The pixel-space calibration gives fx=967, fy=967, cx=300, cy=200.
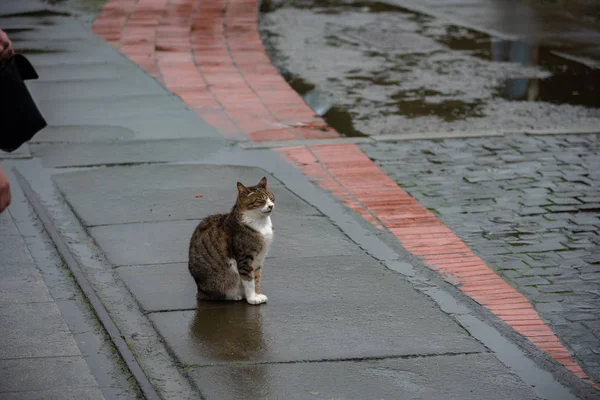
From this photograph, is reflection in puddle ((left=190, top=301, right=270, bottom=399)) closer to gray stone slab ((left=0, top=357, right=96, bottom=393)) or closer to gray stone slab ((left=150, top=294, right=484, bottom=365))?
gray stone slab ((left=150, top=294, right=484, bottom=365))

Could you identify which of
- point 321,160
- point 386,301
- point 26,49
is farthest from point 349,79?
point 386,301

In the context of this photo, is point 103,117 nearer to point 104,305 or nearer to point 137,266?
point 137,266

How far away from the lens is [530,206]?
952 centimetres

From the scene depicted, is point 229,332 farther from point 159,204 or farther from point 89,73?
point 89,73

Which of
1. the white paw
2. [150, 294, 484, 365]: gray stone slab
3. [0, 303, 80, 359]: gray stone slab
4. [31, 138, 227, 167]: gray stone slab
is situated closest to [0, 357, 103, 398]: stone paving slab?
[0, 303, 80, 359]: gray stone slab

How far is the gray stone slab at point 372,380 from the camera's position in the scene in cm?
597

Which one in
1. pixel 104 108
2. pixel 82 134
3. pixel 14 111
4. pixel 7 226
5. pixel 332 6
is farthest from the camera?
pixel 332 6

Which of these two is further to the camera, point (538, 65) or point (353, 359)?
point (538, 65)

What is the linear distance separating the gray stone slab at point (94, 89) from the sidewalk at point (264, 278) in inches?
1.6

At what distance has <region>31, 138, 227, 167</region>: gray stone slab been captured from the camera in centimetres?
1067

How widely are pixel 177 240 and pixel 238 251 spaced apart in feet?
5.09

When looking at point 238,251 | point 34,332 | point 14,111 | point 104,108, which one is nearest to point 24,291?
point 34,332

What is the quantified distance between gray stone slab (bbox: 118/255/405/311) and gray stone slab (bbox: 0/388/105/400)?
1313 mm

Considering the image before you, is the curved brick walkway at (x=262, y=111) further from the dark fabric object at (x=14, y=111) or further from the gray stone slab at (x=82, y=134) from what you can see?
the dark fabric object at (x=14, y=111)
